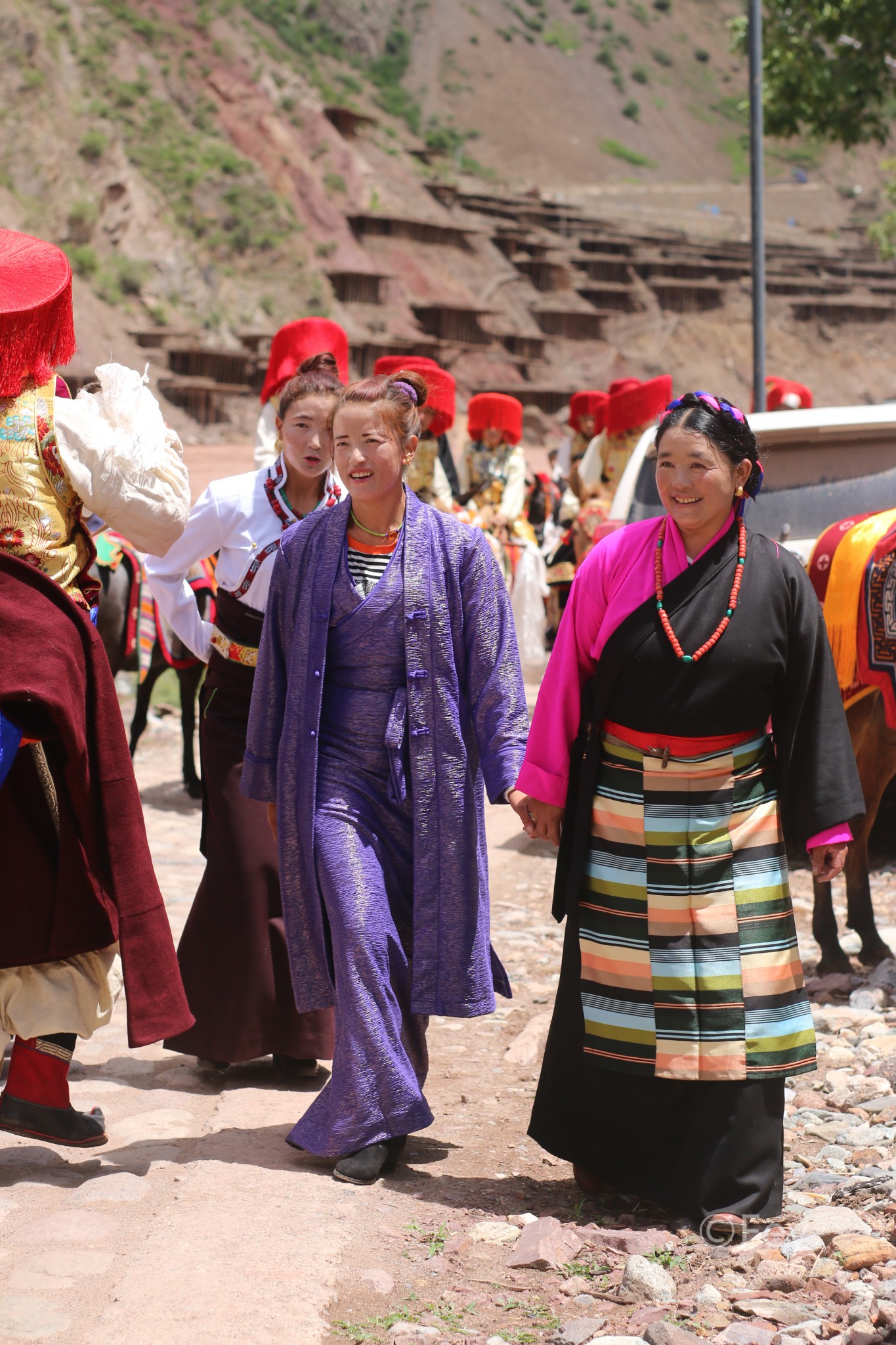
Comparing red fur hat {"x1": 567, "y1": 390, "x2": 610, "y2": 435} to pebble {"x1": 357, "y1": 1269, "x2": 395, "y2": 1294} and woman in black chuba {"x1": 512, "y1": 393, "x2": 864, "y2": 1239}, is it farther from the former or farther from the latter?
pebble {"x1": 357, "y1": 1269, "x2": 395, "y2": 1294}

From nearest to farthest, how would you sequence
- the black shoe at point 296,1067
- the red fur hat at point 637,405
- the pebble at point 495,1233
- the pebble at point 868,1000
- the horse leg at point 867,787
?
the pebble at point 495,1233, the black shoe at point 296,1067, the pebble at point 868,1000, the horse leg at point 867,787, the red fur hat at point 637,405

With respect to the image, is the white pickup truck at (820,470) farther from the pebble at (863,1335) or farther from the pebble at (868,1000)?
the pebble at (863,1335)

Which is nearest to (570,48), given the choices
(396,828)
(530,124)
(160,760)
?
(530,124)

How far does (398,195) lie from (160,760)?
46350 millimetres

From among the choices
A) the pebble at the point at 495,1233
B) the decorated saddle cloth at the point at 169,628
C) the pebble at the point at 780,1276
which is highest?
the decorated saddle cloth at the point at 169,628

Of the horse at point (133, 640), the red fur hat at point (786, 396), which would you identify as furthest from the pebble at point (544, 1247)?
the red fur hat at point (786, 396)

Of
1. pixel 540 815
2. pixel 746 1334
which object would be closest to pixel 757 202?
pixel 540 815

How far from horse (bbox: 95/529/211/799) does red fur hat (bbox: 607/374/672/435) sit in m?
3.32

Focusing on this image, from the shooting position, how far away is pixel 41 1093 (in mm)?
3918

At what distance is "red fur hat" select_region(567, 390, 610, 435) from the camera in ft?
41.9

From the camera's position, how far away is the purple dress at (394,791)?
3.79 m

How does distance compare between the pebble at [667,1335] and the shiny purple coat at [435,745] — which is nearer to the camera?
the pebble at [667,1335]

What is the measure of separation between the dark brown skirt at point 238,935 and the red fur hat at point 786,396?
29.3 feet

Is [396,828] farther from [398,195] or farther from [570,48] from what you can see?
[570,48]
